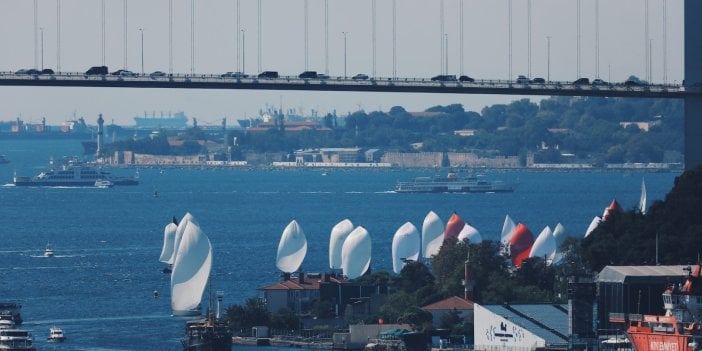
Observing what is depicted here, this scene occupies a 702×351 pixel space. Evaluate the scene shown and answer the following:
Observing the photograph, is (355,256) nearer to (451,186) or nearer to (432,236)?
(432,236)

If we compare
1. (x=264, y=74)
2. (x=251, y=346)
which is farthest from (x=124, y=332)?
(x=264, y=74)

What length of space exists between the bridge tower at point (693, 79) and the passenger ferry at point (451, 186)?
274ft

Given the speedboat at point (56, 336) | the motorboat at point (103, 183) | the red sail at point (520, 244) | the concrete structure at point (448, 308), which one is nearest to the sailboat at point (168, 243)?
the red sail at point (520, 244)

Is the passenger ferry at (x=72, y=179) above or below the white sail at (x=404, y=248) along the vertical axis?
above

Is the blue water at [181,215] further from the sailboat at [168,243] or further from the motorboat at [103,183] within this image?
the motorboat at [103,183]

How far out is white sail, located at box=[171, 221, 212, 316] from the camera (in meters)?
51.1

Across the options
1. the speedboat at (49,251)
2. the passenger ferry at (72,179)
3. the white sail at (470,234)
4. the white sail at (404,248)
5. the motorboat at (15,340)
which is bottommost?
the motorboat at (15,340)

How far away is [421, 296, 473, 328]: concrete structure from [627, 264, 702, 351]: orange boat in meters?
16.0

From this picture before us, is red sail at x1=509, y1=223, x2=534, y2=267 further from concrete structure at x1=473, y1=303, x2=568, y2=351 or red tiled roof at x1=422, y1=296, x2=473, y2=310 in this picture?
concrete structure at x1=473, y1=303, x2=568, y2=351

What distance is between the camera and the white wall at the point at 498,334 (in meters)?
40.5

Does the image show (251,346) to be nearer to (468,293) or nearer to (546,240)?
(468,293)

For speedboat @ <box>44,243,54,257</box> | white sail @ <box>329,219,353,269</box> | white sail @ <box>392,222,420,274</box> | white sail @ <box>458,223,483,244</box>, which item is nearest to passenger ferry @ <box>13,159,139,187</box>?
speedboat @ <box>44,243,54,257</box>

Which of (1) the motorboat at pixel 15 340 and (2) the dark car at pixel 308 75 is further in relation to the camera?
(2) the dark car at pixel 308 75

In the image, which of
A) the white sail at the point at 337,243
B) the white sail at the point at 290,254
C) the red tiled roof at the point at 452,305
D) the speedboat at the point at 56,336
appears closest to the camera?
the speedboat at the point at 56,336
